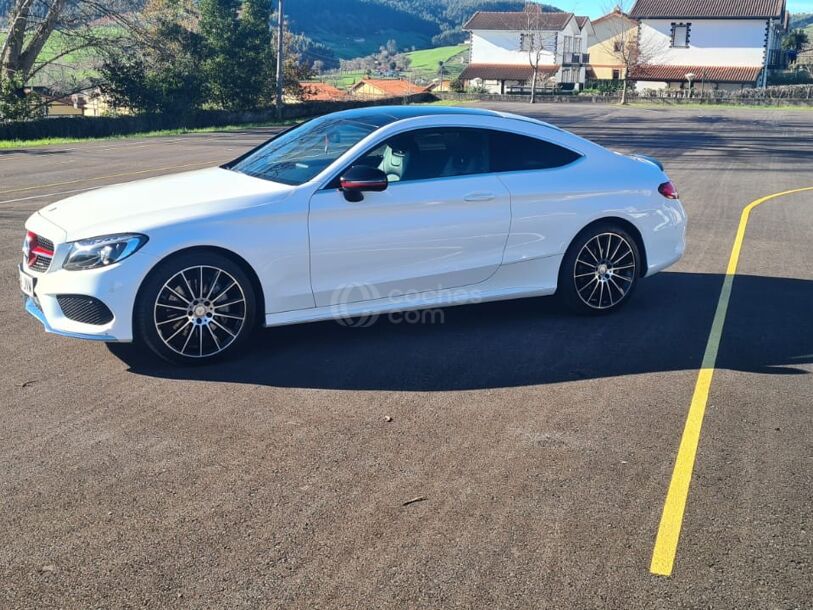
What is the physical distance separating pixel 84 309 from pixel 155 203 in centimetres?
89

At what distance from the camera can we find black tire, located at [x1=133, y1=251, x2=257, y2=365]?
566cm

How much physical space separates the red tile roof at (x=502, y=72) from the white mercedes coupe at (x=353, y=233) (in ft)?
281

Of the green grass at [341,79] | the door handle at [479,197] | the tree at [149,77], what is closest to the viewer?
the door handle at [479,197]

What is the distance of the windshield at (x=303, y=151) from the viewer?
21.1ft

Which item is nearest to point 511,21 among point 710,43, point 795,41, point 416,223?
point 710,43

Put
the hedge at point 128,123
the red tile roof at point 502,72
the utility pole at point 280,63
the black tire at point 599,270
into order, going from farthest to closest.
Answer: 1. the red tile roof at point 502,72
2. the utility pole at point 280,63
3. the hedge at point 128,123
4. the black tire at point 599,270

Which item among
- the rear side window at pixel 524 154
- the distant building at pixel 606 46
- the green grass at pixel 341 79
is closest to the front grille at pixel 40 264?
the rear side window at pixel 524 154

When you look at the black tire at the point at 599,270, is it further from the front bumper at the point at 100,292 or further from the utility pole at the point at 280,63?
the utility pole at the point at 280,63

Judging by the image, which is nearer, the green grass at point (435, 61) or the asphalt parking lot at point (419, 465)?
the asphalt parking lot at point (419, 465)

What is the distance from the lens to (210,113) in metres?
39.8

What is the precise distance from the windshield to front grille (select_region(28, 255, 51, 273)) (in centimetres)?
166

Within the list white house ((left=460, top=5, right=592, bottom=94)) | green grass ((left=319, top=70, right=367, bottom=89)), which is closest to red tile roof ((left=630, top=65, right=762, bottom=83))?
white house ((left=460, top=5, right=592, bottom=94))

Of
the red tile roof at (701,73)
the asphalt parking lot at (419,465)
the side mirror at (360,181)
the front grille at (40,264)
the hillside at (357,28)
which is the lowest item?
the asphalt parking lot at (419,465)

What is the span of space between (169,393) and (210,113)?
36275 millimetres
